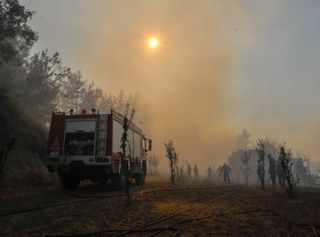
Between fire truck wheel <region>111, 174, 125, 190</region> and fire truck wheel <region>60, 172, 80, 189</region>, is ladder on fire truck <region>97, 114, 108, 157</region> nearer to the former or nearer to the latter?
fire truck wheel <region>111, 174, 125, 190</region>

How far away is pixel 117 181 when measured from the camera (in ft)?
51.0

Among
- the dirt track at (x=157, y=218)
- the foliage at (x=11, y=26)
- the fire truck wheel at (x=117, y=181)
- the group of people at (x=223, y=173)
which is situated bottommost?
the dirt track at (x=157, y=218)

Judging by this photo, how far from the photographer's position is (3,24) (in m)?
27.0

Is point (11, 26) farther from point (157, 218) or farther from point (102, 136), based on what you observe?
point (157, 218)

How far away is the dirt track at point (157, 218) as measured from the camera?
707 centimetres

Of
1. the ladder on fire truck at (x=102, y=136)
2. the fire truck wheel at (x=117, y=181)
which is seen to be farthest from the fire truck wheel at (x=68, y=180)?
the ladder on fire truck at (x=102, y=136)

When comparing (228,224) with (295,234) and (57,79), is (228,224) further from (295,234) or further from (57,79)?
(57,79)

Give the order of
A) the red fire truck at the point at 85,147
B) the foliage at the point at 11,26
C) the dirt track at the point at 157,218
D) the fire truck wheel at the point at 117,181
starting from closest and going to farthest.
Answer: the dirt track at the point at 157,218 < the red fire truck at the point at 85,147 < the fire truck wheel at the point at 117,181 < the foliage at the point at 11,26

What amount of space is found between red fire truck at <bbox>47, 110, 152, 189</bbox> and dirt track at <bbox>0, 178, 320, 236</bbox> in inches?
110

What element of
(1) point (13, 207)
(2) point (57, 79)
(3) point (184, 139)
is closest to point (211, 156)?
(3) point (184, 139)

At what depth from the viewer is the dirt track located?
707cm

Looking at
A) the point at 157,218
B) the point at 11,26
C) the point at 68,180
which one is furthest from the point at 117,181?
the point at 11,26

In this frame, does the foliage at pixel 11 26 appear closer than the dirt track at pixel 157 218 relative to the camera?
No

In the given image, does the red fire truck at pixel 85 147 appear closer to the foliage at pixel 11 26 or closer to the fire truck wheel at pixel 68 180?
the fire truck wheel at pixel 68 180
